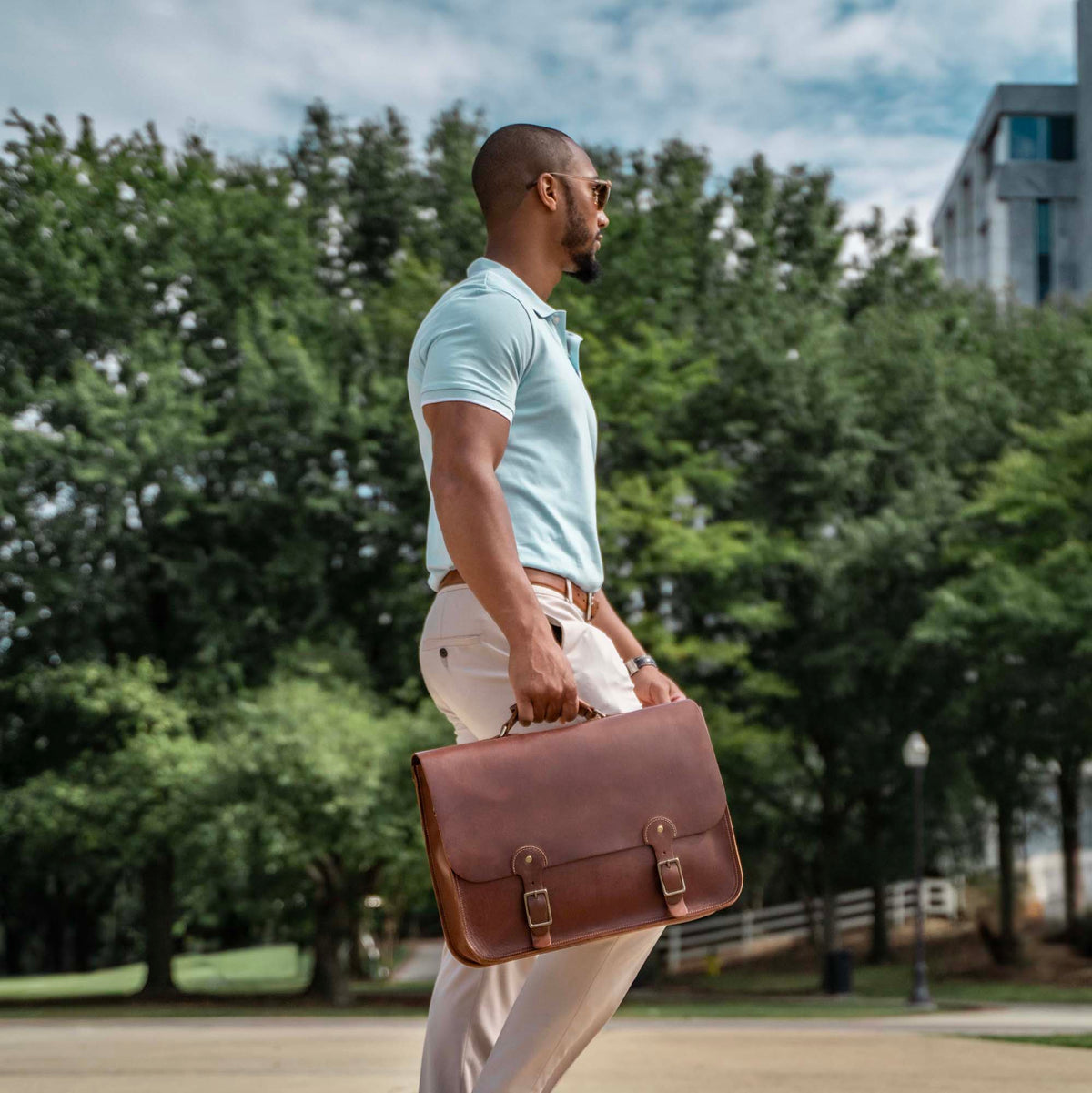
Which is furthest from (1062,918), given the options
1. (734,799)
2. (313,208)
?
(313,208)

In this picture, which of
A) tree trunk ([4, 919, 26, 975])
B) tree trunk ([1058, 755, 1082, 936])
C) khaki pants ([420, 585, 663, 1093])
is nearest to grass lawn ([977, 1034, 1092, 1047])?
khaki pants ([420, 585, 663, 1093])

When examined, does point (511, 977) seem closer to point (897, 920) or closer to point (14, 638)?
point (14, 638)

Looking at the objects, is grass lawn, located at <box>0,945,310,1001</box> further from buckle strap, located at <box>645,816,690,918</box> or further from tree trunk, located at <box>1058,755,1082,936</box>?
buckle strap, located at <box>645,816,690,918</box>

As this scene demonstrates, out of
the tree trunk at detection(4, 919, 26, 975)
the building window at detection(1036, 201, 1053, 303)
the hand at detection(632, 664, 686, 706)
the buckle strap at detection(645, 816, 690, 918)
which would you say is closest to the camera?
the buckle strap at detection(645, 816, 690, 918)

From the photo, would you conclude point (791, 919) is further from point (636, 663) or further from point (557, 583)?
point (557, 583)

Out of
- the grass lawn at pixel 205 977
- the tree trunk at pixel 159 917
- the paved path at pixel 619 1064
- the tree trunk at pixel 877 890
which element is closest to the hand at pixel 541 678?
the paved path at pixel 619 1064

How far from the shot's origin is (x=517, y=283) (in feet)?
10.7

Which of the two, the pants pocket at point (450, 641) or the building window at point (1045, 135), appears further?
the building window at point (1045, 135)

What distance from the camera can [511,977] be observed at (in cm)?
330

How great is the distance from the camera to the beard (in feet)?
10.9

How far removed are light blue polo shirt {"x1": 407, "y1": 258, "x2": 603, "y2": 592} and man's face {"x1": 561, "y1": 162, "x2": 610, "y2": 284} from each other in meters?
0.14

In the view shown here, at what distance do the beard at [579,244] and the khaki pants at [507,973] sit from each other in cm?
77

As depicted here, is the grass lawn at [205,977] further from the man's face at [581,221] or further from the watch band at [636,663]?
the man's face at [581,221]

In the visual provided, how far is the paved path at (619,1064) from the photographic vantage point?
625 cm
